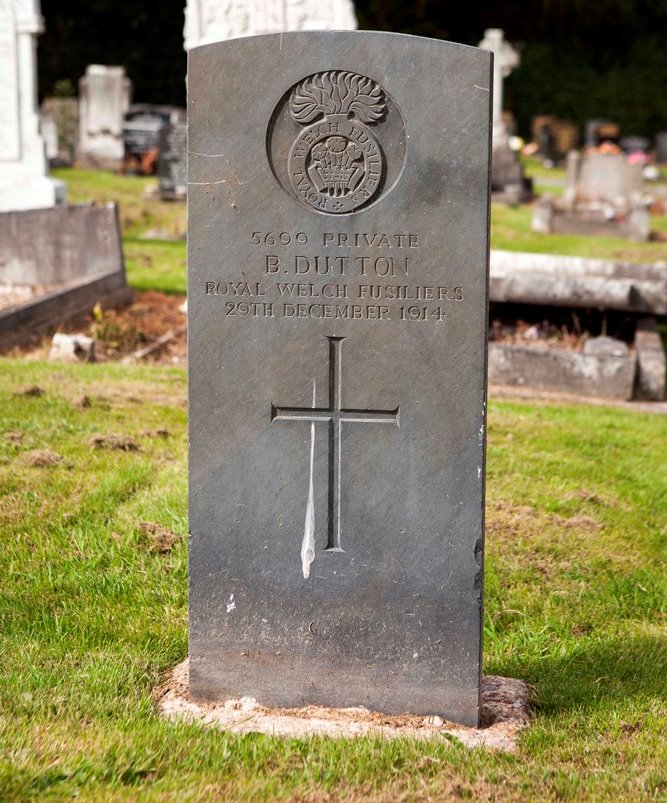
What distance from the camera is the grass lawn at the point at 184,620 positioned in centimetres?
309

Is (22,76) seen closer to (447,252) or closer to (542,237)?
(542,237)

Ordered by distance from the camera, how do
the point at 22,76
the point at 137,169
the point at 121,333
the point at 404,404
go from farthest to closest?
the point at 137,169
the point at 22,76
the point at 121,333
the point at 404,404

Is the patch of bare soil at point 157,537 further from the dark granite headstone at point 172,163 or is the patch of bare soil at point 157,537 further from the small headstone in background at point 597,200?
the small headstone in background at point 597,200

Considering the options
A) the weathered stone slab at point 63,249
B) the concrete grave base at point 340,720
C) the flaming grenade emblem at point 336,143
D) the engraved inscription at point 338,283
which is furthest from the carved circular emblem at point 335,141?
the weathered stone slab at point 63,249

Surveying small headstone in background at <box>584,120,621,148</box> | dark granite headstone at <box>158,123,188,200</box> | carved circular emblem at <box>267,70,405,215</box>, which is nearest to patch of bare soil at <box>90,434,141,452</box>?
carved circular emblem at <box>267,70,405,215</box>

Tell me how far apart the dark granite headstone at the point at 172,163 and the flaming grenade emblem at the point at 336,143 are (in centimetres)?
1553

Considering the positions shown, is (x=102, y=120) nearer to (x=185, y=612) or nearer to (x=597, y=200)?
(x=597, y=200)

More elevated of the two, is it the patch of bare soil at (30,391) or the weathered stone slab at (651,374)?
the patch of bare soil at (30,391)

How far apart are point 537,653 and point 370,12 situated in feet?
114

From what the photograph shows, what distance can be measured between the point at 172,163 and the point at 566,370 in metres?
11.6

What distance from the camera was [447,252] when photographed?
131 inches

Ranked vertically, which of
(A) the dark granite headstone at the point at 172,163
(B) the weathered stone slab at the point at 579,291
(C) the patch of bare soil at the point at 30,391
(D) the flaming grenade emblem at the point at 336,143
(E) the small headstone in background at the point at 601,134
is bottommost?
(C) the patch of bare soil at the point at 30,391

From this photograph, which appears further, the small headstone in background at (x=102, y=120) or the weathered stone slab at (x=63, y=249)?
the small headstone in background at (x=102, y=120)

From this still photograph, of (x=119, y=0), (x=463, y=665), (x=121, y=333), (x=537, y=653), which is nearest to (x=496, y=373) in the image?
(x=121, y=333)
